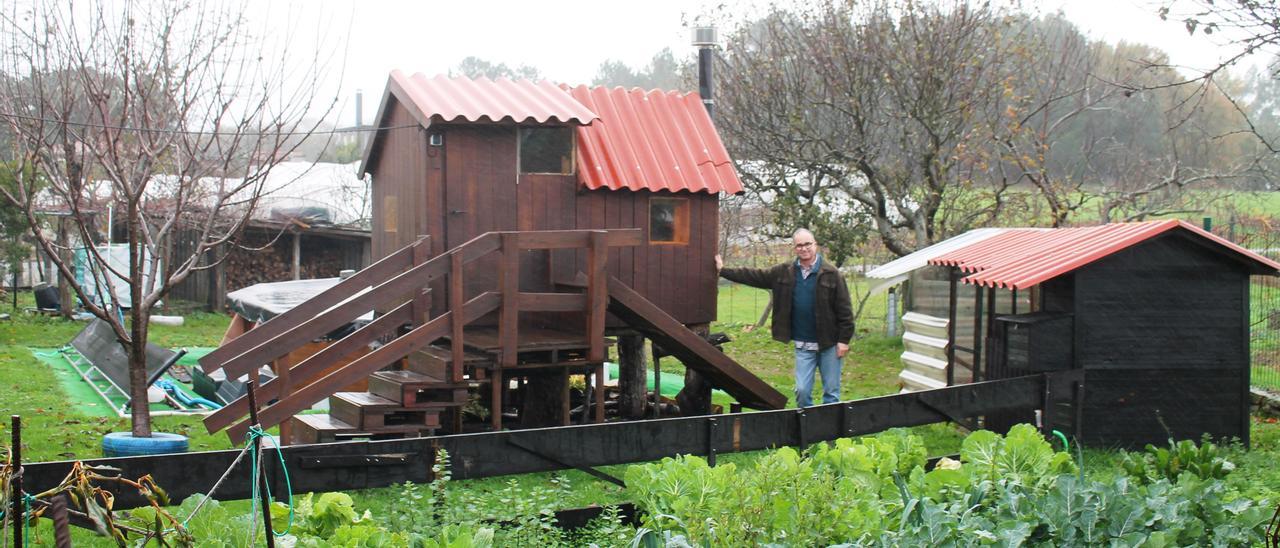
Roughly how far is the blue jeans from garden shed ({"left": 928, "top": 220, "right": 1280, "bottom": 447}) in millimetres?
1443

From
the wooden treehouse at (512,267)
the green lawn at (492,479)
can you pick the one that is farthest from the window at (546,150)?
the green lawn at (492,479)

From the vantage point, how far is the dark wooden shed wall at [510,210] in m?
10.2

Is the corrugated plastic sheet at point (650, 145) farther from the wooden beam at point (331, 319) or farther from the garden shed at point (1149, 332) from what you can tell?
the garden shed at point (1149, 332)

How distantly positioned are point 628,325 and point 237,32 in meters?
4.48

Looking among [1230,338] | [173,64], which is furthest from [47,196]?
[1230,338]

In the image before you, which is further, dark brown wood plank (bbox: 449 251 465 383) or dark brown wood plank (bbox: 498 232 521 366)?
dark brown wood plank (bbox: 498 232 521 366)

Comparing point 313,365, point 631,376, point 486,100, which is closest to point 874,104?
point 631,376

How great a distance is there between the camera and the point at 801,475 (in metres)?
5.27

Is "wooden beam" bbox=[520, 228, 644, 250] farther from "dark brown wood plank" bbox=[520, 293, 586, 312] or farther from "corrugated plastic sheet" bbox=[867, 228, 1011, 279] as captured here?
"corrugated plastic sheet" bbox=[867, 228, 1011, 279]

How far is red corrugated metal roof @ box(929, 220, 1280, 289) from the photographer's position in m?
8.82

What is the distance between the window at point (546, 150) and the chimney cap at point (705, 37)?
3.06 metres

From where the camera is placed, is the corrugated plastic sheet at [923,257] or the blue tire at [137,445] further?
the corrugated plastic sheet at [923,257]

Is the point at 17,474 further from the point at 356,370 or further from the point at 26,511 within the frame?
the point at 356,370

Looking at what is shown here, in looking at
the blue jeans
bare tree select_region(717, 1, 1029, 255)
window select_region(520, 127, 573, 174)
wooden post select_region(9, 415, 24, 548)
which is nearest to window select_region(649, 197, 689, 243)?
window select_region(520, 127, 573, 174)
